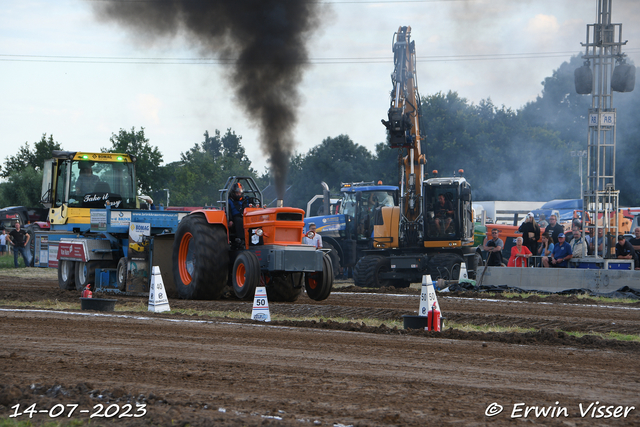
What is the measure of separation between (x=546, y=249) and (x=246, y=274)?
28.4ft

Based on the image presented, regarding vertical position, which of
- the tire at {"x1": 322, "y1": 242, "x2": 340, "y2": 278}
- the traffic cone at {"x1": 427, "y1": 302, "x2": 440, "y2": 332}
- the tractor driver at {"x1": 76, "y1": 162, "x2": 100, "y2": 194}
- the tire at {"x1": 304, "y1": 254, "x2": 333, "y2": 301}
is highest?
the tractor driver at {"x1": 76, "y1": 162, "x2": 100, "y2": 194}

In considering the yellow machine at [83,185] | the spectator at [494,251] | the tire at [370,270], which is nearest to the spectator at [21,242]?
the yellow machine at [83,185]

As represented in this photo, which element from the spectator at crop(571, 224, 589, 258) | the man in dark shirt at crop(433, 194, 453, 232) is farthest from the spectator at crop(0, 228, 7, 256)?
the spectator at crop(571, 224, 589, 258)

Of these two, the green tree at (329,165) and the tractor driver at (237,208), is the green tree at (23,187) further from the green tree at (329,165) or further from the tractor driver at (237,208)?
the tractor driver at (237,208)

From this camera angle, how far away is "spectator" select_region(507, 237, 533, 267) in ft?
58.4

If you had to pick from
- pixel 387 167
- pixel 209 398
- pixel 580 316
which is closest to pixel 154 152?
pixel 387 167

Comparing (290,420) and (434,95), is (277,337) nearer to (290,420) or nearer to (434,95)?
(290,420)

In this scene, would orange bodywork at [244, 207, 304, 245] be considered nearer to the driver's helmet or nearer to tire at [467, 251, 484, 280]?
the driver's helmet

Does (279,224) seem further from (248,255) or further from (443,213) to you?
(443,213)

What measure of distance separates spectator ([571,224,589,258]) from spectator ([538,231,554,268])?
60cm

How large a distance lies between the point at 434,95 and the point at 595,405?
61283mm

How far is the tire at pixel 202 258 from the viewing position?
13.6 metres

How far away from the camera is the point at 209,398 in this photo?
562 cm

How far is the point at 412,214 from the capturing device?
19.7m
